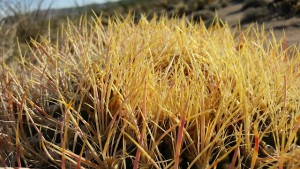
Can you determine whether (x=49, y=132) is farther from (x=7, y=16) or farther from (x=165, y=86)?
(x=7, y=16)

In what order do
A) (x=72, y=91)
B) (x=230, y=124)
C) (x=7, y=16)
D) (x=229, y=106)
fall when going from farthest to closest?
(x=7, y=16) < (x=72, y=91) < (x=229, y=106) < (x=230, y=124)

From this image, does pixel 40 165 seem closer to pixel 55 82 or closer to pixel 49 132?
pixel 49 132

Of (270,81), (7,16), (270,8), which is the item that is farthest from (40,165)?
(270,8)

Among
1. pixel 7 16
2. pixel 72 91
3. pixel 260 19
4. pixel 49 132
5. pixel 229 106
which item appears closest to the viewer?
pixel 229 106

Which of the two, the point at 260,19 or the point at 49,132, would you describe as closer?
the point at 49,132

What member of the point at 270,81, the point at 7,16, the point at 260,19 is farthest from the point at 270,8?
the point at 270,81

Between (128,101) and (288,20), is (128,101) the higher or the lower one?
the higher one
